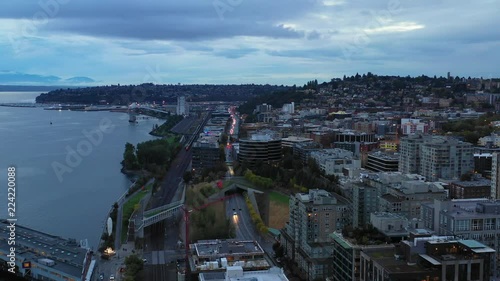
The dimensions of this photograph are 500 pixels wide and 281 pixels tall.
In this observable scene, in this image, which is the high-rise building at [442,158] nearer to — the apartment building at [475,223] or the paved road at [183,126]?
the apartment building at [475,223]

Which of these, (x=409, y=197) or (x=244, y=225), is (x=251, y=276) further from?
(x=244, y=225)

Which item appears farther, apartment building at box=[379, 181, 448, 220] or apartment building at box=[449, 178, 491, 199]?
apartment building at box=[449, 178, 491, 199]

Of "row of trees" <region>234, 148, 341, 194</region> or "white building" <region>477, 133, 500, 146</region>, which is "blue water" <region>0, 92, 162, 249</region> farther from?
"white building" <region>477, 133, 500, 146</region>

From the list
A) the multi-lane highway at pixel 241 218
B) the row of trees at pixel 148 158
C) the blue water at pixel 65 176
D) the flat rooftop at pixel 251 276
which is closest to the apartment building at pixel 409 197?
the multi-lane highway at pixel 241 218

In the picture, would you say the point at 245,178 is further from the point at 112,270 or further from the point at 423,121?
the point at 423,121

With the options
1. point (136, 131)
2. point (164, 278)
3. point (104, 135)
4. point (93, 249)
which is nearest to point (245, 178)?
point (93, 249)

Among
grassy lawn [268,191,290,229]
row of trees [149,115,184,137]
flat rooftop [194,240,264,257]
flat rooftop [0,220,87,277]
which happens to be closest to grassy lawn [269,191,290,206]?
grassy lawn [268,191,290,229]
